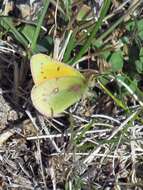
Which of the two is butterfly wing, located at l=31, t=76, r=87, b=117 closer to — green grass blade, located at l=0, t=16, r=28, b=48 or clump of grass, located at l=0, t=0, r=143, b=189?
clump of grass, located at l=0, t=0, r=143, b=189

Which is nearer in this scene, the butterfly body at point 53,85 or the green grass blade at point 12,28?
the butterfly body at point 53,85

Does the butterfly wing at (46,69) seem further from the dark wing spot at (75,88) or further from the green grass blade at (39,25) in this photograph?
the green grass blade at (39,25)

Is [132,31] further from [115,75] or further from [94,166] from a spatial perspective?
[94,166]

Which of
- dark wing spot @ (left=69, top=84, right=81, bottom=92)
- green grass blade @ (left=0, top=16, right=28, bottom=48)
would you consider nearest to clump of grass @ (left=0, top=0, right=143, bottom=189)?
green grass blade @ (left=0, top=16, right=28, bottom=48)

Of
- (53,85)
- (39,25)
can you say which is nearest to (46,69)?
(53,85)

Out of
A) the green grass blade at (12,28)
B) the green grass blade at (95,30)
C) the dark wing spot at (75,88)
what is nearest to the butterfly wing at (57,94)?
the dark wing spot at (75,88)

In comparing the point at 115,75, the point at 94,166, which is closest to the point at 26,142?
the point at 94,166
